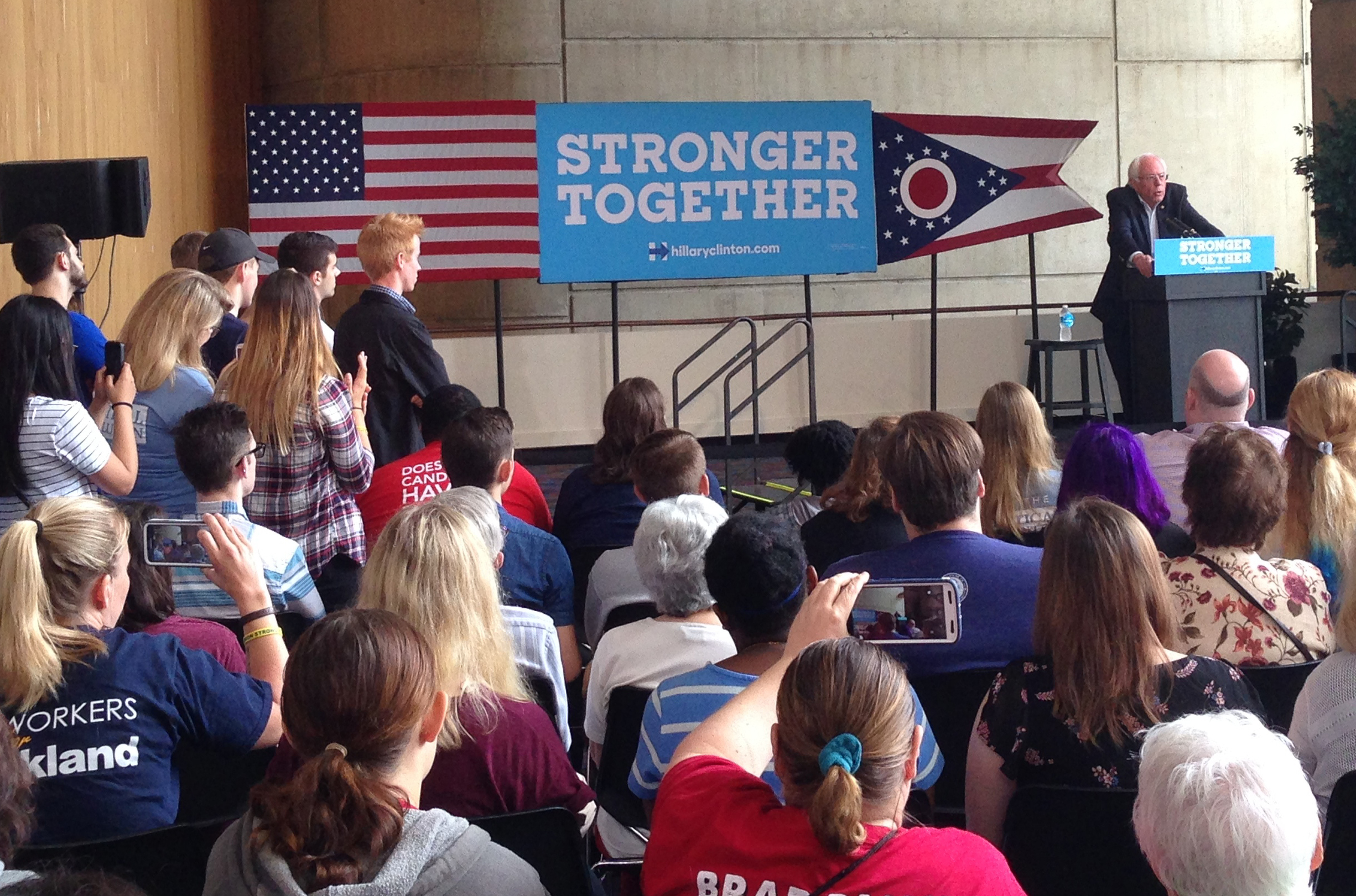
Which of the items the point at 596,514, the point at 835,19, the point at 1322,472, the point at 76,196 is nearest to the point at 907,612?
the point at 1322,472

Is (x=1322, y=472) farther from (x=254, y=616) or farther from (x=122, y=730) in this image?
(x=122, y=730)

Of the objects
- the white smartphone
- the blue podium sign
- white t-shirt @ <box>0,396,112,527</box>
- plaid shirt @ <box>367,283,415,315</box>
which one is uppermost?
the blue podium sign

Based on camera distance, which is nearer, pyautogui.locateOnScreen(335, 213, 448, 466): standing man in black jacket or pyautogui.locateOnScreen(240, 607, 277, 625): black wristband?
pyautogui.locateOnScreen(240, 607, 277, 625): black wristband

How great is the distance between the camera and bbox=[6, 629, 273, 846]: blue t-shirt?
6.23 feet

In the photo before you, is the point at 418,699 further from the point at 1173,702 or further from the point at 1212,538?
the point at 1212,538

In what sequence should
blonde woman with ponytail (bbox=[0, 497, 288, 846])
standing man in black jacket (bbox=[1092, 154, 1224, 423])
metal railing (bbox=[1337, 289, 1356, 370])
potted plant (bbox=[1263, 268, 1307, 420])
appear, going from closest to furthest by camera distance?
blonde woman with ponytail (bbox=[0, 497, 288, 846]), standing man in black jacket (bbox=[1092, 154, 1224, 423]), metal railing (bbox=[1337, 289, 1356, 370]), potted plant (bbox=[1263, 268, 1307, 420])

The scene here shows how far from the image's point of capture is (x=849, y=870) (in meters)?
1.34

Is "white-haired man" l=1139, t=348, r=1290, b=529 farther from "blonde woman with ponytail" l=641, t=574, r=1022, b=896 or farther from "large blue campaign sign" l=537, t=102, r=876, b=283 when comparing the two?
"large blue campaign sign" l=537, t=102, r=876, b=283

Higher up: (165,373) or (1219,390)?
(165,373)

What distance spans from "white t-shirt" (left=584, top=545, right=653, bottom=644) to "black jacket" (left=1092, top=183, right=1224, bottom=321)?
178 inches

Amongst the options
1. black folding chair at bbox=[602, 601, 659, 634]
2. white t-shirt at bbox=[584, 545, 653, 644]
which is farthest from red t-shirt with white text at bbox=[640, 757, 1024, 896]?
white t-shirt at bbox=[584, 545, 653, 644]

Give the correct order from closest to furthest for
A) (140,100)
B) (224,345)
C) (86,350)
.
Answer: (86,350) < (224,345) < (140,100)

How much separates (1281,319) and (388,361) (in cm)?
619

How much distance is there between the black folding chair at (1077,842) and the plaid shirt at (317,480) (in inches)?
81.9
